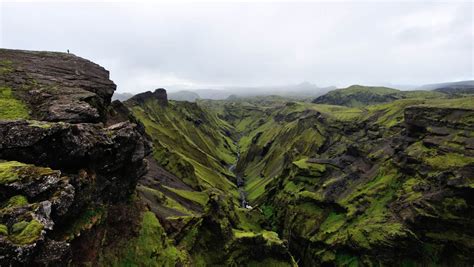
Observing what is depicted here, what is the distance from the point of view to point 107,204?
40906 millimetres

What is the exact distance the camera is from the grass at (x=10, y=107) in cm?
3862

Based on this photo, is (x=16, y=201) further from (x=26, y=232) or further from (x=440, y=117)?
(x=440, y=117)

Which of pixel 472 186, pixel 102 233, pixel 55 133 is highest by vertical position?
pixel 55 133

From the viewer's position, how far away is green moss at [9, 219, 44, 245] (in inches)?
914

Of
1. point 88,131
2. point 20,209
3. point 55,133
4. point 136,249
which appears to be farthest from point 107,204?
point 20,209

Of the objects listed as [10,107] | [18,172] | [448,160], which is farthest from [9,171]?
[448,160]

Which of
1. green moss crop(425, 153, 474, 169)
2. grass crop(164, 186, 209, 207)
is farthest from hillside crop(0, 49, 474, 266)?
grass crop(164, 186, 209, 207)

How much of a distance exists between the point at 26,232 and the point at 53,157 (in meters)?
10.9

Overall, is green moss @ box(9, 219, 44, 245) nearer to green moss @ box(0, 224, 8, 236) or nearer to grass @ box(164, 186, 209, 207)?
green moss @ box(0, 224, 8, 236)

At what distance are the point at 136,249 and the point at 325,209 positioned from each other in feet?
237

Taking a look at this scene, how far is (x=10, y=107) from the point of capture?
40375mm

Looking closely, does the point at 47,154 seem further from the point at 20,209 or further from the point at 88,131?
the point at 20,209

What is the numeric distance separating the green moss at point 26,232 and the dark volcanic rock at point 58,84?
1884 centimetres

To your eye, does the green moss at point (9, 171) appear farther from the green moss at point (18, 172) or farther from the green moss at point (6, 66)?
the green moss at point (6, 66)
